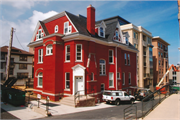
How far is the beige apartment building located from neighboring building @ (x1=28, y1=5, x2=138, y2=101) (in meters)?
14.8

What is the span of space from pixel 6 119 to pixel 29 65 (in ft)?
115

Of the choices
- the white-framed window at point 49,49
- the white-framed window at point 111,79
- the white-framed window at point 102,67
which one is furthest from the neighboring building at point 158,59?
the white-framed window at point 49,49

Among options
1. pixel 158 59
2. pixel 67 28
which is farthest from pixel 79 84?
pixel 158 59

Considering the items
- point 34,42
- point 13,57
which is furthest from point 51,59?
point 13,57

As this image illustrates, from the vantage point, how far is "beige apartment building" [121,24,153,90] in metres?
38.2

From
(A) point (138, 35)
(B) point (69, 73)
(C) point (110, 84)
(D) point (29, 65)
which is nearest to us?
(B) point (69, 73)

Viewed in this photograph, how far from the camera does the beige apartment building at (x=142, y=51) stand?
38216 millimetres

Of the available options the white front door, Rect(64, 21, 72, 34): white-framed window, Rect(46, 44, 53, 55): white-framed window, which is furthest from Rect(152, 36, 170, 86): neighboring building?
Rect(46, 44, 53, 55): white-framed window

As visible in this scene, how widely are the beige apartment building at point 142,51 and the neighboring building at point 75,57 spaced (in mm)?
14800

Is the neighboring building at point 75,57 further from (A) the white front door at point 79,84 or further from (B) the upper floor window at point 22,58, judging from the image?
(B) the upper floor window at point 22,58

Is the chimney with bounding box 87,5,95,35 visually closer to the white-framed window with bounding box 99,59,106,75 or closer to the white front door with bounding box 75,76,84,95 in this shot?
the white-framed window with bounding box 99,59,106,75

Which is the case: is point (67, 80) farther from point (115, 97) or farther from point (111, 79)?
point (111, 79)

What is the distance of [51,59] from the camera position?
66.0 ft

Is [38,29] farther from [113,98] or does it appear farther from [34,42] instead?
[113,98]
